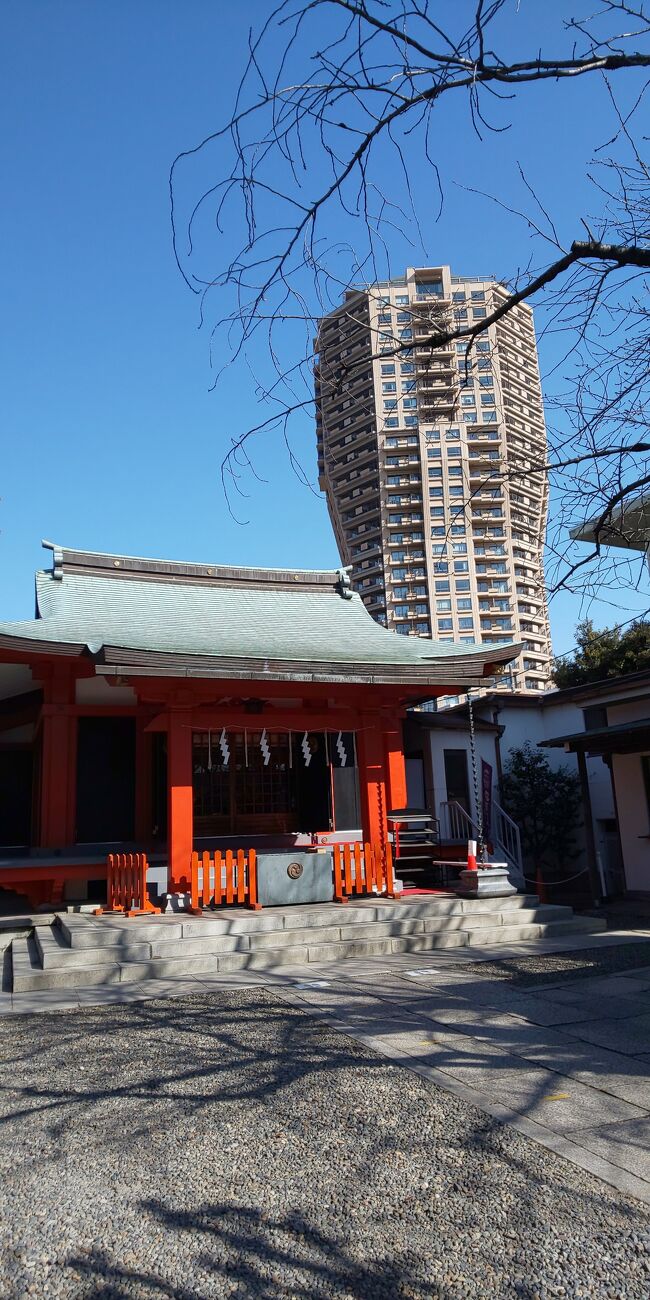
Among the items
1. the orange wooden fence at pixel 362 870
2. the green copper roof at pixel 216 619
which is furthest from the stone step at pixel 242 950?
the green copper roof at pixel 216 619

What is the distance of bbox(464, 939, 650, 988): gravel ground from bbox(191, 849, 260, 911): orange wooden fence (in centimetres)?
314

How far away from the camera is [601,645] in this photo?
26.6 meters

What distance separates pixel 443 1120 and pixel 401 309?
14.0ft

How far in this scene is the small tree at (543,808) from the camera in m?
18.0

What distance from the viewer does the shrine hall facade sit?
35.4ft

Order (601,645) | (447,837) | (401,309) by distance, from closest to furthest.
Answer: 1. (401,309)
2. (447,837)
3. (601,645)

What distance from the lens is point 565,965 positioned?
8.12 m

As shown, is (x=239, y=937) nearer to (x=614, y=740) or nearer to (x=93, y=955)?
(x=93, y=955)

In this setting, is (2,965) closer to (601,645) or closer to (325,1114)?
(325,1114)

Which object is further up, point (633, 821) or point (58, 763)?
point (58, 763)

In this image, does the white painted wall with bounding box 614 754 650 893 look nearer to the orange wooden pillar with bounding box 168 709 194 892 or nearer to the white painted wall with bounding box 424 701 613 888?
the white painted wall with bounding box 424 701 613 888

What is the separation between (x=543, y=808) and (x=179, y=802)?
34.2 ft

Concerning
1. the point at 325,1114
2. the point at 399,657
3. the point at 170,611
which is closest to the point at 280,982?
the point at 325,1114

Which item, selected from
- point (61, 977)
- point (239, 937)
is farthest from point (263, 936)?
point (61, 977)
